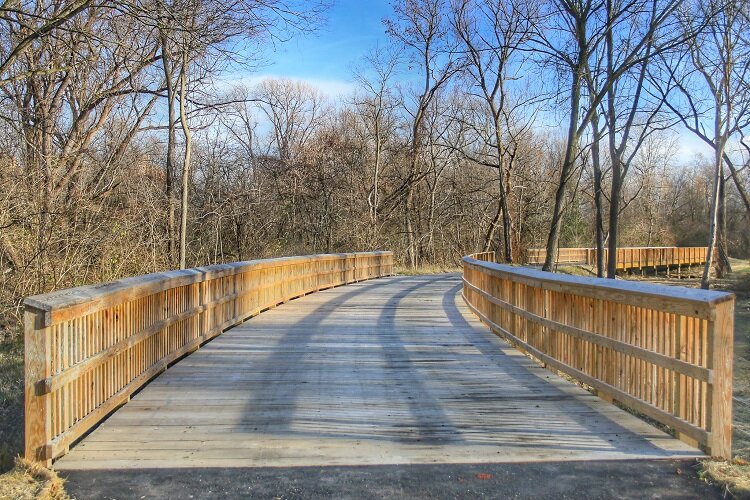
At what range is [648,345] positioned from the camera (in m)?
4.56

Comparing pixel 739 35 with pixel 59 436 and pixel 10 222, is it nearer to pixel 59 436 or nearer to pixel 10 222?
pixel 10 222

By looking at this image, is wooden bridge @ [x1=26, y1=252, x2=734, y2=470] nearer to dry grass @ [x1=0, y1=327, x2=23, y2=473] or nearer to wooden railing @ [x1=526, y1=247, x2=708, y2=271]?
dry grass @ [x1=0, y1=327, x2=23, y2=473]

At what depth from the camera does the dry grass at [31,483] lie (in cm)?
342

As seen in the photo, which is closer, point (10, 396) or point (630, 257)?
point (10, 396)

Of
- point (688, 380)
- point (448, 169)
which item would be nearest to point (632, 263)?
point (448, 169)

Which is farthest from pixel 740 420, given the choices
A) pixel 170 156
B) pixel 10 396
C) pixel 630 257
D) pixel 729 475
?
pixel 630 257

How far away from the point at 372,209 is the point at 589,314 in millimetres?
26322

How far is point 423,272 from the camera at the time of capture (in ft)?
95.0

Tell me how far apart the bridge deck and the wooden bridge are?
21 mm

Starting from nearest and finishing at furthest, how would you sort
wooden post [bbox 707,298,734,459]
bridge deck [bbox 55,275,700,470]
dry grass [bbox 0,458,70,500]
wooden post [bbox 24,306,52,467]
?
1. dry grass [bbox 0,458,70,500]
2. wooden post [bbox 24,306,52,467]
3. wooden post [bbox 707,298,734,459]
4. bridge deck [bbox 55,275,700,470]

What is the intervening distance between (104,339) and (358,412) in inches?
83.1

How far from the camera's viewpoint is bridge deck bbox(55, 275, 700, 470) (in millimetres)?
4152

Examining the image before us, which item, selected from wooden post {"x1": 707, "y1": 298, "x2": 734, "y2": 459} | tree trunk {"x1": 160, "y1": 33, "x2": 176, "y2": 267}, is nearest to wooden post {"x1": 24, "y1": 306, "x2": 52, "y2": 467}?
wooden post {"x1": 707, "y1": 298, "x2": 734, "y2": 459}

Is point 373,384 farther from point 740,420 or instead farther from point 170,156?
point 170,156
